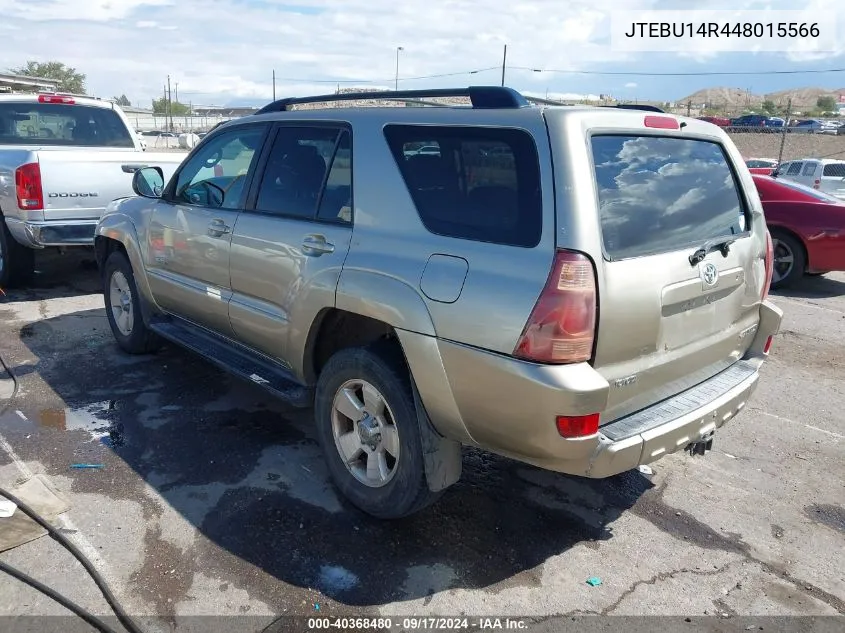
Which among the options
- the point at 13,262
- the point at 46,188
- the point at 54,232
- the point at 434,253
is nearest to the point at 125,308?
the point at 54,232

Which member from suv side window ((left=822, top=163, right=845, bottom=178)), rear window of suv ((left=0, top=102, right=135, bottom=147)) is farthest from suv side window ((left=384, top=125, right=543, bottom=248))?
suv side window ((left=822, top=163, right=845, bottom=178))

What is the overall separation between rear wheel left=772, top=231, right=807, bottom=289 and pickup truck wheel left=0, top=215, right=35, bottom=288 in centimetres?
881

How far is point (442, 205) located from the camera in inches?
117

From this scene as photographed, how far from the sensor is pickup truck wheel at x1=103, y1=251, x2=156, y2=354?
17.7 ft

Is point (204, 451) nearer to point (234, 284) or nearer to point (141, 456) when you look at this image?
point (141, 456)

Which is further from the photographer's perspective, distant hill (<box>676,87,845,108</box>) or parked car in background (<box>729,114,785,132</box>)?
distant hill (<box>676,87,845,108</box>)

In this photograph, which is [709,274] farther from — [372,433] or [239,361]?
[239,361]

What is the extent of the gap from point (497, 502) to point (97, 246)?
4.19 m

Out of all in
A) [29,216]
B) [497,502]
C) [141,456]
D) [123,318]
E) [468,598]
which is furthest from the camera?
[29,216]

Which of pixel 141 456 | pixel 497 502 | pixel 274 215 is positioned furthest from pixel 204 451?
pixel 497 502

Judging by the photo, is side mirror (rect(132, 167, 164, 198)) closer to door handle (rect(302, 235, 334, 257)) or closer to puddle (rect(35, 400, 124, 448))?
puddle (rect(35, 400, 124, 448))

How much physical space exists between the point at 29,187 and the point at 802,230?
8705mm

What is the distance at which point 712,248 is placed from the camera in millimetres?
3133

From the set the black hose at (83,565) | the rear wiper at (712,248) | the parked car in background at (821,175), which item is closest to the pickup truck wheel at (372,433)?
the black hose at (83,565)
